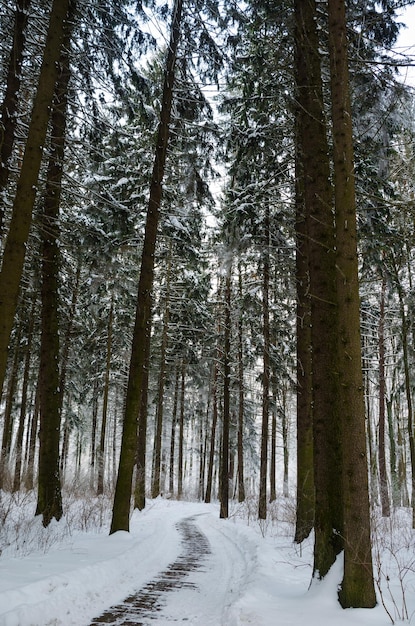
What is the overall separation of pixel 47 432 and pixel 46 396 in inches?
30.8

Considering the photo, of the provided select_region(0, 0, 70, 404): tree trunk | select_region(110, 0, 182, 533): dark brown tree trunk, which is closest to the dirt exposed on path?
select_region(110, 0, 182, 533): dark brown tree trunk

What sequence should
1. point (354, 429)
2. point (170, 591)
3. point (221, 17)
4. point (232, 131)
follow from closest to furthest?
point (354, 429) < point (170, 591) < point (221, 17) < point (232, 131)

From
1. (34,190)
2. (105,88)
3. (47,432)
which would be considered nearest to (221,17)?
(105,88)

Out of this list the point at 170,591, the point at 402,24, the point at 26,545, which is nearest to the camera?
the point at 170,591

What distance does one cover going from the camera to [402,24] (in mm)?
8242

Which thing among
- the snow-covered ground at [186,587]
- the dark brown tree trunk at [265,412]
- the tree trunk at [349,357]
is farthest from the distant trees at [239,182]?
the snow-covered ground at [186,587]

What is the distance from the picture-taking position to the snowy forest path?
4813 millimetres

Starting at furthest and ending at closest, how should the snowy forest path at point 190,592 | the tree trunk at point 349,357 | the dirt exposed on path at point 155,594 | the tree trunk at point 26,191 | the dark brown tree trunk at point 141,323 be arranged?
Result: the dark brown tree trunk at point 141,323 → the tree trunk at point 26,191 → the snowy forest path at point 190,592 → the dirt exposed on path at point 155,594 → the tree trunk at point 349,357

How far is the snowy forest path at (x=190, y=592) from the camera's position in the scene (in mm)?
4813

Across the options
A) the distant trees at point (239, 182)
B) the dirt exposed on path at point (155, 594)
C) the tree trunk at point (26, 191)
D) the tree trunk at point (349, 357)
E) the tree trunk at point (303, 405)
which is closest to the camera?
the tree trunk at point (349, 357)

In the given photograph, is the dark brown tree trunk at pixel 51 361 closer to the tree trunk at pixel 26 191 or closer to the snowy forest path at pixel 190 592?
the tree trunk at pixel 26 191

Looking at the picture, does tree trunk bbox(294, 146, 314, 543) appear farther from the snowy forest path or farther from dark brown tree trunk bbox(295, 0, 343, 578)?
dark brown tree trunk bbox(295, 0, 343, 578)

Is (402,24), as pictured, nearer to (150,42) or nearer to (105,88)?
(150,42)

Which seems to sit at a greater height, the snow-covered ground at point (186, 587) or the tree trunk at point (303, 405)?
the tree trunk at point (303, 405)
